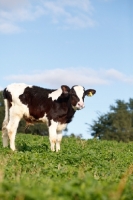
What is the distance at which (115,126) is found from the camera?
252ft

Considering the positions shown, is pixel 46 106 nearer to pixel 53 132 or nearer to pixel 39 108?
pixel 39 108

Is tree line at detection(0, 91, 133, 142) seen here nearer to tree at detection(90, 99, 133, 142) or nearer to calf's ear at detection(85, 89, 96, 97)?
tree at detection(90, 99, 133, 142)

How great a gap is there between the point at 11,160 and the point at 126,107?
7752 cm

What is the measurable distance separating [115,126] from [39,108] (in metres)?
60.5

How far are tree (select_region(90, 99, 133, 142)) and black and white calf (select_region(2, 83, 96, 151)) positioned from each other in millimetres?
56913

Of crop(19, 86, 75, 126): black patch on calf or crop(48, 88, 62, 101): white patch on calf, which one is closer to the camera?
crop(19, 86, 75, 126): black patch on calf

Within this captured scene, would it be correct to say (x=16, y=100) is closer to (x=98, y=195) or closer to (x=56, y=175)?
(x=56, y=175)

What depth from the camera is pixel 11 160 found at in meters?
12.2

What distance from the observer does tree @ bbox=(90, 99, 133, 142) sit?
247 feet

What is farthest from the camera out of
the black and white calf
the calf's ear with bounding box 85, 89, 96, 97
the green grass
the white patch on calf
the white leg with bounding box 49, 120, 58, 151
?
the calf's ear with bounding box 85, 89, 96, 97

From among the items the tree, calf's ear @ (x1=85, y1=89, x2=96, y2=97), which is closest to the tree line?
the tree

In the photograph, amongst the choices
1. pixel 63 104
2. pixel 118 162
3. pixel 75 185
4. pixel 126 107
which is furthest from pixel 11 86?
pixel 126 107

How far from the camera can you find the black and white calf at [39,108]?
17.1 metres

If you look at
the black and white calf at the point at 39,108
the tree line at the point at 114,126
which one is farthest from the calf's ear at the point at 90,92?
the tree line at the point at 114,126
